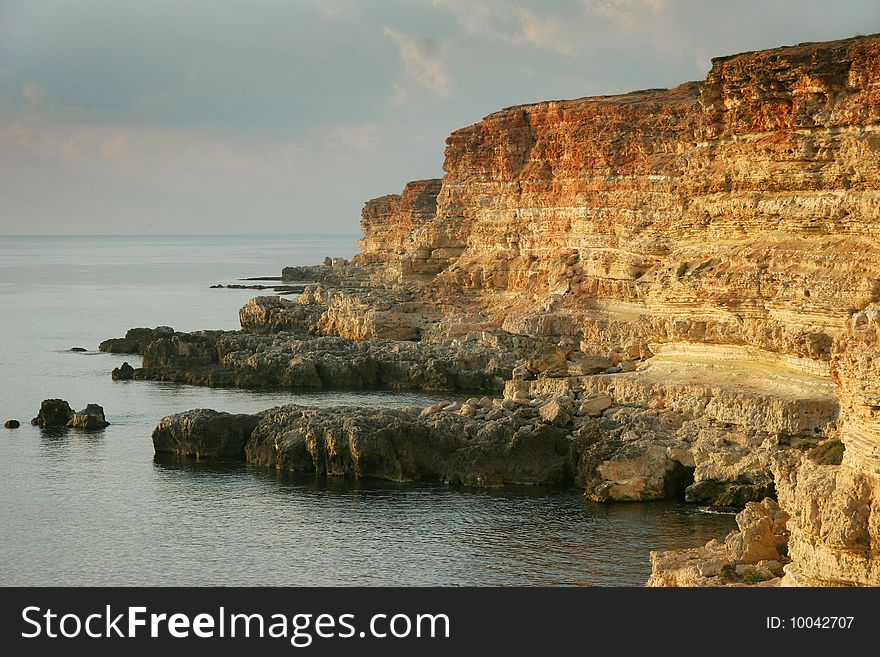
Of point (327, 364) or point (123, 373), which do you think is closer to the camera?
point (327, 364)

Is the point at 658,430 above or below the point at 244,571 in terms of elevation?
above

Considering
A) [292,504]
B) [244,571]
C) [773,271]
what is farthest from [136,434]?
[773,271]

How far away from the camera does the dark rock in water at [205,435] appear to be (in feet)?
136

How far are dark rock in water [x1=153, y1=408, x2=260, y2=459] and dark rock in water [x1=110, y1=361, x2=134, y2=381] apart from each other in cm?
1985

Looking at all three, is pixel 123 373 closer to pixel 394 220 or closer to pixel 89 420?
pixel 89 420

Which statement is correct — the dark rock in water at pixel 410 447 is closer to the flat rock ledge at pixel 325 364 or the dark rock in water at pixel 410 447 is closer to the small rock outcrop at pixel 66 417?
the small rock outcrop at pixel 66 417

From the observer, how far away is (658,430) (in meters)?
36.1

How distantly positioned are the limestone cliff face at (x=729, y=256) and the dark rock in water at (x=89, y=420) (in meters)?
14.9

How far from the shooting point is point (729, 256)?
37750 mm

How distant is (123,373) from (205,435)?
71.1 ft

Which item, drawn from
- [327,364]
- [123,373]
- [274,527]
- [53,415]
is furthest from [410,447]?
[123,373]

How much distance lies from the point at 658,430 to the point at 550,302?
75.1ft
